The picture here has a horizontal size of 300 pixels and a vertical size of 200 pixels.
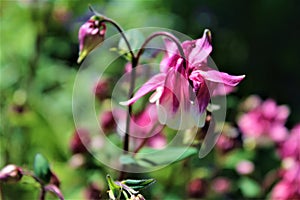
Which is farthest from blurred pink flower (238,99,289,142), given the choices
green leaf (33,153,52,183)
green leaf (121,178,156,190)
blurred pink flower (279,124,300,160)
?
green leaf (121,178,156,190)

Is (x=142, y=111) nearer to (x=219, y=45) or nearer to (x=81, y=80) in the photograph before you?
(x=81, y=80)

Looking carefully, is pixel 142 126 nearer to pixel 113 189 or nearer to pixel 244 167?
pixel 244 167

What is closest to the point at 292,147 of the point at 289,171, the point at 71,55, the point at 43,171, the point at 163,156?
the point at 289,171

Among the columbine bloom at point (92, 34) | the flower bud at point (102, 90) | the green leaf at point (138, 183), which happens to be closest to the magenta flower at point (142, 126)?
the flower bud at point (102, 90)

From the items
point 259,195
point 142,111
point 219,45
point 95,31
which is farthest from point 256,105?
point 219,45

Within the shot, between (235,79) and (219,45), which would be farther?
(219,45)

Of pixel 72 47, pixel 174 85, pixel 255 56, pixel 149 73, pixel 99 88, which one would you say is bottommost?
pixel 255 56

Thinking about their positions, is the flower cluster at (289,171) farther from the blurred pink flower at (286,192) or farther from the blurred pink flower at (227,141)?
the blurred pink flower at (227,141)
